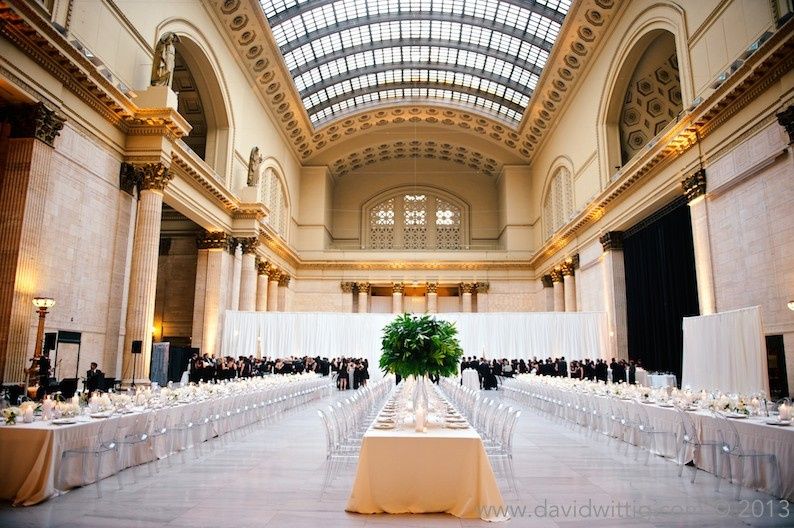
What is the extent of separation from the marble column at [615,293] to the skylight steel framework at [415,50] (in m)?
10.7

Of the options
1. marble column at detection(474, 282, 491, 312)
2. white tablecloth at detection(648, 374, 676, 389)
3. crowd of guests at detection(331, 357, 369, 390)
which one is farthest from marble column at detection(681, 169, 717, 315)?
marble column at detection(474, 282, 491, 312)

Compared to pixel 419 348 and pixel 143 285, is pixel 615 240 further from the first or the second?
pixel 143 285

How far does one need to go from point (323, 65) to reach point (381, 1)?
4961 millimetres

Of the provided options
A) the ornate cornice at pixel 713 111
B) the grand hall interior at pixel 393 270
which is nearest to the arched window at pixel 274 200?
the grand hall interior at pixel 393 270

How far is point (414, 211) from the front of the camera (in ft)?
124

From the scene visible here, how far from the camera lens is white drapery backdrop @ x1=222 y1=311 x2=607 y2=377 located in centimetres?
2308

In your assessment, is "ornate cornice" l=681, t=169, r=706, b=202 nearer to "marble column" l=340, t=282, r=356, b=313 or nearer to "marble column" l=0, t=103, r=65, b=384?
"marble column" l=0, t=103, r=65, b=384

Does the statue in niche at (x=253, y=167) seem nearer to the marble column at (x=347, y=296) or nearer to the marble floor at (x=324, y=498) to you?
the marble column at (x=347, y=296)

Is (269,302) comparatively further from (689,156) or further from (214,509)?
(214,509)

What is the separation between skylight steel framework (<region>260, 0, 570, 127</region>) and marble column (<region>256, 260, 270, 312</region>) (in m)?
10.2

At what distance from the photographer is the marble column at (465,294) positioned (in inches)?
1344

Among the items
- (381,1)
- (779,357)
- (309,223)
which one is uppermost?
(381,1)

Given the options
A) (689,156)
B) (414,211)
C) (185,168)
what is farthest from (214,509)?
(414,211)

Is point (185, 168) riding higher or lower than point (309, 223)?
lower
